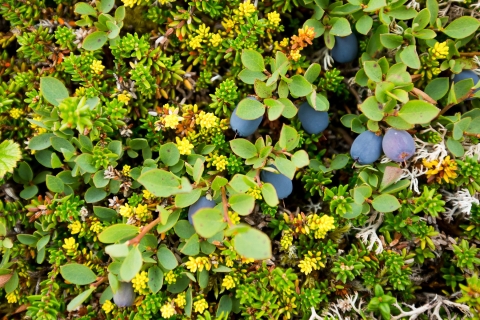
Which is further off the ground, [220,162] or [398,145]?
[398,145]

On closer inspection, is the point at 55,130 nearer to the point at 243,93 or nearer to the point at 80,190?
the point at 80,190

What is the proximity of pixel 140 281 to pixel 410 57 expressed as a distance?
1653 mm

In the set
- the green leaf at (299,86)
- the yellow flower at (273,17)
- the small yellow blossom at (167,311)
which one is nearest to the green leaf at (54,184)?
the small yellow blossom at (167,311)

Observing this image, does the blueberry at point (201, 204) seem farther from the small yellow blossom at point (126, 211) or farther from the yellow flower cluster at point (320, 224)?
the yellow flower cluster at point (320, 224)

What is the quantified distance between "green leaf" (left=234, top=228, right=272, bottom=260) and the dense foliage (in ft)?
0.85

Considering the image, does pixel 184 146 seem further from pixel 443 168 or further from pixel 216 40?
pixel 443 168

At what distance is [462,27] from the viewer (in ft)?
6.45

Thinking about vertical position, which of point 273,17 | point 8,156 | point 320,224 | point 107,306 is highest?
point 273,17

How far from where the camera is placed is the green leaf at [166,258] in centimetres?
185

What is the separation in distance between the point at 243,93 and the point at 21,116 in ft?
4.02

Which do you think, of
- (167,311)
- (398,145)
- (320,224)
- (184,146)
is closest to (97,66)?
(184,146)

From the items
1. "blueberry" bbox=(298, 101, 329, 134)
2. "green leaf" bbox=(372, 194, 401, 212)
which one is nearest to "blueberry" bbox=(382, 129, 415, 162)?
"green leaf" bbox=(372, 194, 401, 212)

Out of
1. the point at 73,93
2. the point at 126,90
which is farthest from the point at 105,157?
the point at 73,93

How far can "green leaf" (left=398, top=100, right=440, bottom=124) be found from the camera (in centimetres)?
176
